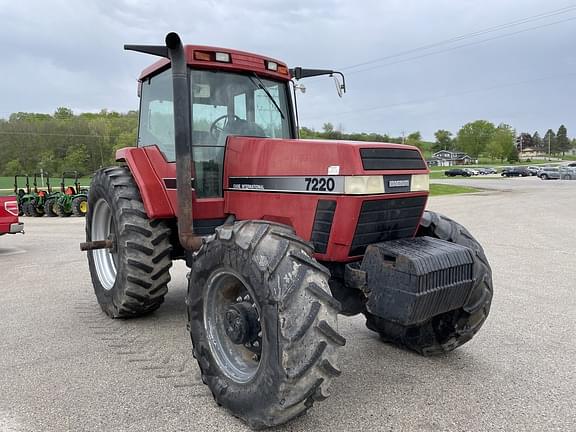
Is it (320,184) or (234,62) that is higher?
(234,62)

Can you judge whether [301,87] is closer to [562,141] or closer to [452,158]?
[452,158]

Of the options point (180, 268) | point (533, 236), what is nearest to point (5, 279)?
point (180, 268)

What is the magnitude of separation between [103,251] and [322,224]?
3.42 meters

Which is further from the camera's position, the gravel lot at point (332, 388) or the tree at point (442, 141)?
the tree at point (442, 141)

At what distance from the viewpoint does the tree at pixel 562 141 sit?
164 meters

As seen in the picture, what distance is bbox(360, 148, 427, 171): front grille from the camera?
3.17 m

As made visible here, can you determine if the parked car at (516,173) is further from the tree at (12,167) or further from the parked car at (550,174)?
the tree at (12,167)

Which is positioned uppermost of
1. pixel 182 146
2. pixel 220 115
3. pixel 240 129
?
pixel 220 115

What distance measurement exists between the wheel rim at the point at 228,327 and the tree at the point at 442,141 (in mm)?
154816

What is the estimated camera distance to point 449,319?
386 centimetres

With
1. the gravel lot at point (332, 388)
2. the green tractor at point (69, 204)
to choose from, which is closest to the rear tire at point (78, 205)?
the green tractor at point (69, 204)

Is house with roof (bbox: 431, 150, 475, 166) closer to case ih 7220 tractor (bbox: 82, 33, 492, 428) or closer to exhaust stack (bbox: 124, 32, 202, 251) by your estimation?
case ih 7220 tractor (bbox: 82, 33, 492, 428)

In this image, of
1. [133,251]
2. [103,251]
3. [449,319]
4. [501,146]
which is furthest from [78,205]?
[501,146]

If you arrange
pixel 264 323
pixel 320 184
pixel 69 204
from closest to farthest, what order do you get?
pixel 264 323 < pixel 320 184 < pixel 69 204
